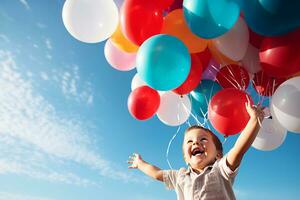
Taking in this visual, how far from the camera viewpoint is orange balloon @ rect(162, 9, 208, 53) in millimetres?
3498

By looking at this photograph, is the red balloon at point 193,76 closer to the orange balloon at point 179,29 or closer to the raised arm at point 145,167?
the orange balloon at point 179,29

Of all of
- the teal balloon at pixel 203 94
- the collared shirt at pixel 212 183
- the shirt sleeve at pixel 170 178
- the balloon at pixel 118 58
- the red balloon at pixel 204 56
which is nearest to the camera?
the collared shirt at pixel 212 183

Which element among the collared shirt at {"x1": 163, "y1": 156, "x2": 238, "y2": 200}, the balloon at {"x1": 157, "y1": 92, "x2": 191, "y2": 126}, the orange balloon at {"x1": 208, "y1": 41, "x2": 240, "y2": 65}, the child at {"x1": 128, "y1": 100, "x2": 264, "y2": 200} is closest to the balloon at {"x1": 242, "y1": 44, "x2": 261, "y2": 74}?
the orange balloon at {"x1": 208, "y1": 41, "x2": 240, "y2": 65}

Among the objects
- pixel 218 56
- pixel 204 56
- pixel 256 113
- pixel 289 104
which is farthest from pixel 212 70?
pixel 256 113

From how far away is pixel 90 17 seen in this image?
11.9 ft

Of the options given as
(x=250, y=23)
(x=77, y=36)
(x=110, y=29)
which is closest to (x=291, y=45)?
(x=250, y=23)

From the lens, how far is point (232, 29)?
11.3ft

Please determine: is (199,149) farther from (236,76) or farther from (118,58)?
(118,58)

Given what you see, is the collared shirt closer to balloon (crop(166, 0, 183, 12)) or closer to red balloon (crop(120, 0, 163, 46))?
red balloon (crop(120, 0, 163, 46))

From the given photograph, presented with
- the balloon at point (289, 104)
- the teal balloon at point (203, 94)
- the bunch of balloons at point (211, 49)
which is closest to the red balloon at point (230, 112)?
the bunch of balloons at point (211, 49)

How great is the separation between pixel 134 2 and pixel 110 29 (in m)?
0.49

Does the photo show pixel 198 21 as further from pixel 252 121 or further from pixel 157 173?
pixel 157 173

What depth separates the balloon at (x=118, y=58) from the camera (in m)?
4.25

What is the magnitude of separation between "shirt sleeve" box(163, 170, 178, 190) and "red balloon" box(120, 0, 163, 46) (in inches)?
55.7
